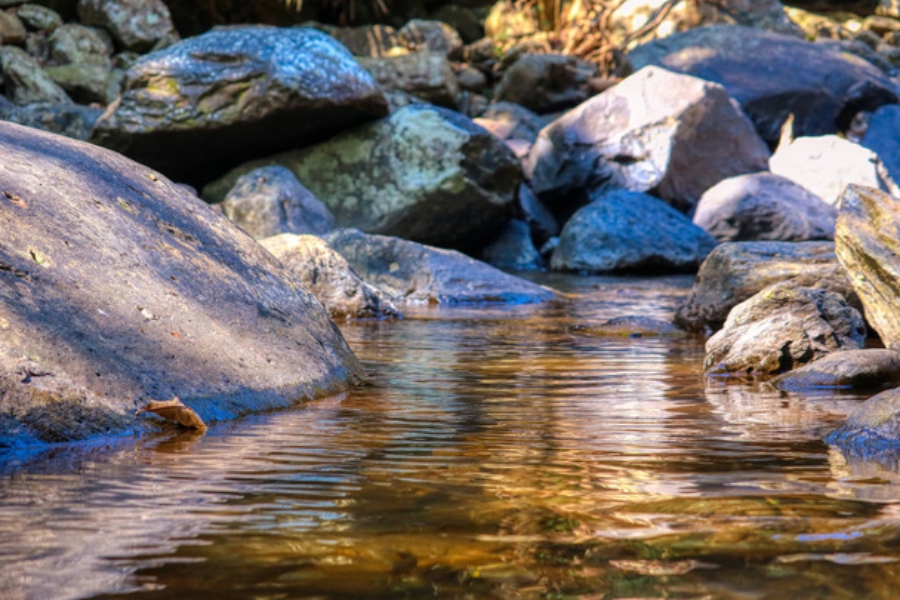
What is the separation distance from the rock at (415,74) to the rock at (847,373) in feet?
50.9

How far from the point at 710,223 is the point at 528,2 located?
12169mm

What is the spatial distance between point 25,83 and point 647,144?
32.9 ft

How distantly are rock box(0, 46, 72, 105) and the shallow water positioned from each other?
619 inches

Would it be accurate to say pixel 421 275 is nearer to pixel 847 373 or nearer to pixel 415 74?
pixel 847 373

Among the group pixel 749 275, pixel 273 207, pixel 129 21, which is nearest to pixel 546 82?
pixel 129 21

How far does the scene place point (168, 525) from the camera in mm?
2074

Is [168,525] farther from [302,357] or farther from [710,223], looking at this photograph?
[710,223]

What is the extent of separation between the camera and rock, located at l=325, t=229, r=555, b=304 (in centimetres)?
952

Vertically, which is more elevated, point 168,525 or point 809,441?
point 168,525

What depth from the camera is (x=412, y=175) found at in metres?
13.8

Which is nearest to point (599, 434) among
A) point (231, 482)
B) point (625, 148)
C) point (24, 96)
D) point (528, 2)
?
point (231, 482)

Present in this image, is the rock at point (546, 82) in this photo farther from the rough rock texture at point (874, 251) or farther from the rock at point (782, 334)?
the rock at point (782, 334)

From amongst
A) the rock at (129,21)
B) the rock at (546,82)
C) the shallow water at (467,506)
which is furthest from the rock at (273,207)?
the rock at (129,21)

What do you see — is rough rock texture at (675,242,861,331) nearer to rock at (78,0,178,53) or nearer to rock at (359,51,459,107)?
rock at (359,51,459,107)
